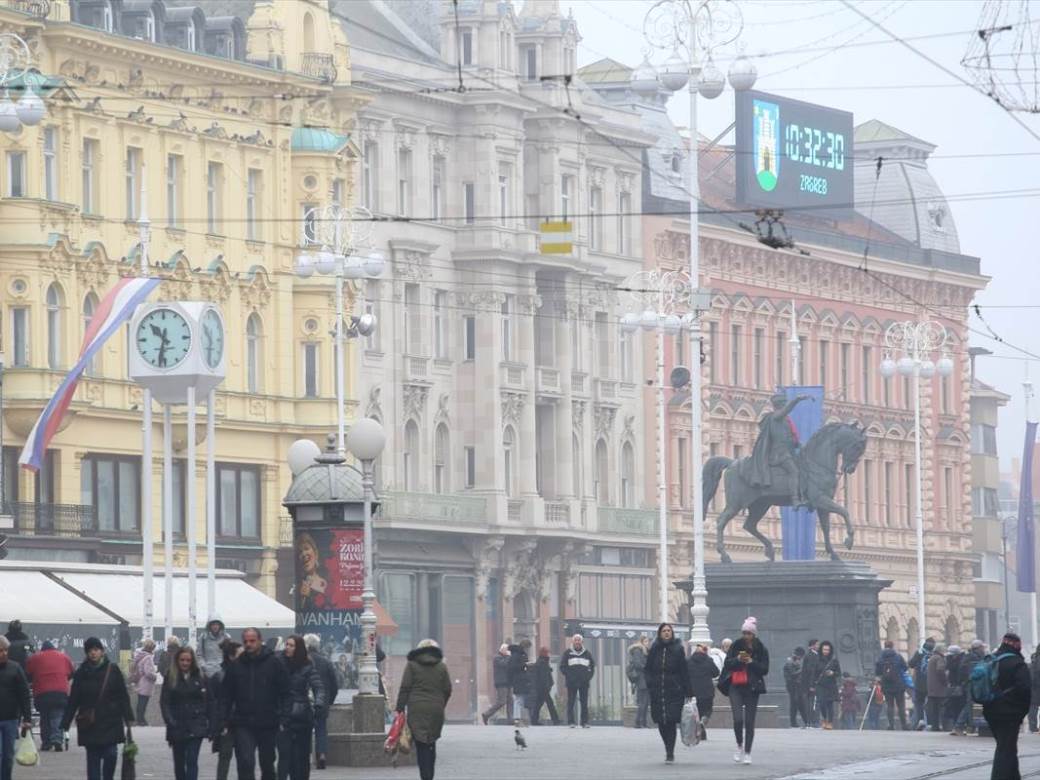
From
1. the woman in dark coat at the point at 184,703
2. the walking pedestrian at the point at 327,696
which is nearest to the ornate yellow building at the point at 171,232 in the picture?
the walking pedestrian at the point at 327,696

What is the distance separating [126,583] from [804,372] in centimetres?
4215

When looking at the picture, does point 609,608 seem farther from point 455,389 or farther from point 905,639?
point 905,639

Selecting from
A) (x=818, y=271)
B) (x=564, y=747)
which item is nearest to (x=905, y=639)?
(x=818, y=271)

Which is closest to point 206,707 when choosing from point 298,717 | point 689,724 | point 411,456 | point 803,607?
point 298,717

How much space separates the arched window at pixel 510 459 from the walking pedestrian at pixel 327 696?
52108 millimetres

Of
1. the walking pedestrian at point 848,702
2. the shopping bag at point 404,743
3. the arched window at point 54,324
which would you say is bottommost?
the walking pedestrian at point 848,702

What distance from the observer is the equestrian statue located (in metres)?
67.4

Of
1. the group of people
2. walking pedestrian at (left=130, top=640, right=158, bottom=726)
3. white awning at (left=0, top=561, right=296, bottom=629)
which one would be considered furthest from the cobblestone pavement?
white awning at (left=0, top=561, right=296, bottom=629)

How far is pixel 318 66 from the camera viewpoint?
276 ft

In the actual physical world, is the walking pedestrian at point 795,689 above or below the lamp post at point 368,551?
below

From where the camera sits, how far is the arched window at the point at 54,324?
74562mm

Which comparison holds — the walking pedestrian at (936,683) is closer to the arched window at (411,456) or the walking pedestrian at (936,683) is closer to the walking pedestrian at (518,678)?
the walking pedestrian at (518,678)

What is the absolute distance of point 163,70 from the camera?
78500 mm

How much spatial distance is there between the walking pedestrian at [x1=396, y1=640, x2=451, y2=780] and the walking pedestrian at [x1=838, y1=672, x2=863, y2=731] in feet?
96.1
